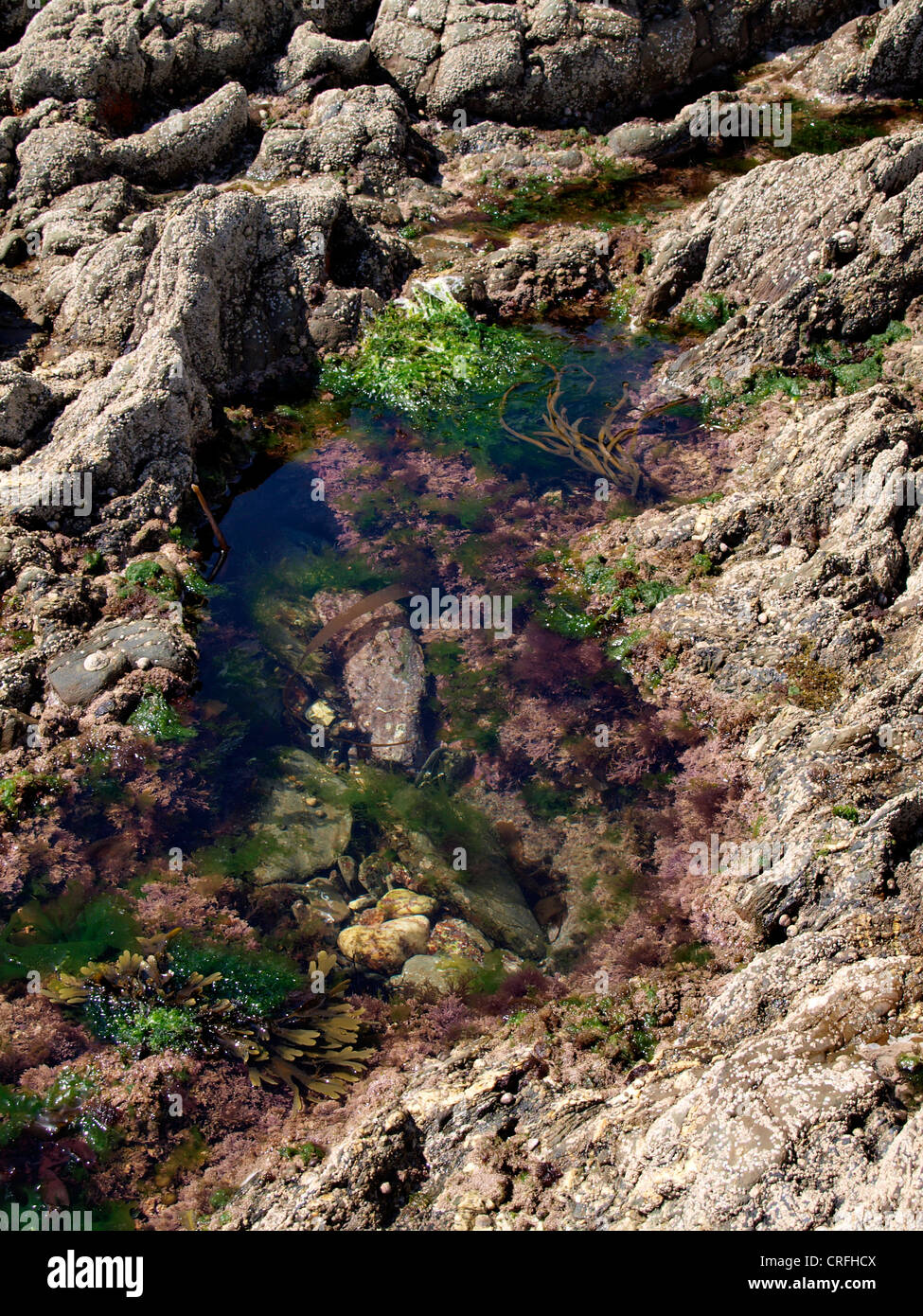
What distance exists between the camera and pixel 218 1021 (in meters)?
6.54

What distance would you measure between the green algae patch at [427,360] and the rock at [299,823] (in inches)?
229

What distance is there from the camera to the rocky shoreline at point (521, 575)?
519 cm

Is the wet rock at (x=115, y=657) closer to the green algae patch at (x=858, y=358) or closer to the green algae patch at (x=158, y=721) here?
the green algae patch at (x=158, y=721)

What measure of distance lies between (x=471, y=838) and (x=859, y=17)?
18.6 m

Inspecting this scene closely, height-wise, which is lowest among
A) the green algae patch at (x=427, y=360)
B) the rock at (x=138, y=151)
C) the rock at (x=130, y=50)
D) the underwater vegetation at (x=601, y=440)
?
the underwater vegetation at (x=601, y=440)

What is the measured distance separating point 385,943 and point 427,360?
8448 mm

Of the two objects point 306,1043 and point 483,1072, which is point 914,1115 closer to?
point 483,1072

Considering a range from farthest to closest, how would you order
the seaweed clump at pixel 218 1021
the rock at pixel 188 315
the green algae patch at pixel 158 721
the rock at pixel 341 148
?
1. the rock at pixel 341 148
2. the rock at pixel 188 315
3. the green algae patch at pixel 158 721
4. the seaweed clump at pixel 218 1021

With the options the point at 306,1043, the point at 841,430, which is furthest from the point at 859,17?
the point at 306,1043

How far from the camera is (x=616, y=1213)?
449cm

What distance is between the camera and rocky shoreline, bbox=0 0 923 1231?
17.0 ft

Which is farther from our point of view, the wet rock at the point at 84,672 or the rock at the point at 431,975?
the wet rock at the point at 84,672

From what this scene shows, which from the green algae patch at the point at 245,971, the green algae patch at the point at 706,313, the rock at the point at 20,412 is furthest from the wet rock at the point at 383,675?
the green algae patch at the point at 706,313

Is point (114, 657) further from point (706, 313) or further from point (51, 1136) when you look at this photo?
point (706, 313)
